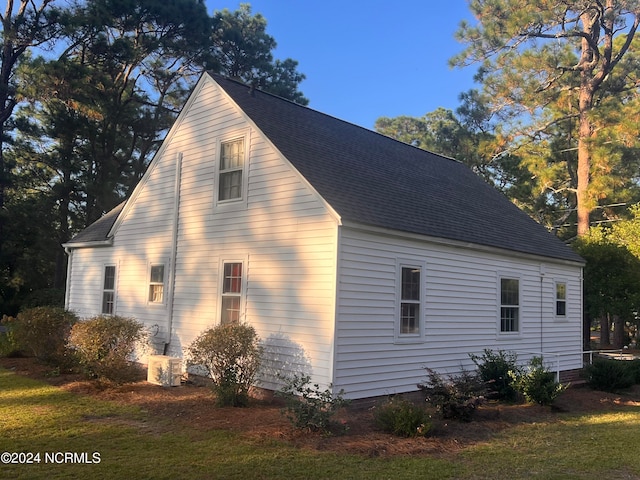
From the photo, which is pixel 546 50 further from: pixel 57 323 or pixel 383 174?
pixel 57 323

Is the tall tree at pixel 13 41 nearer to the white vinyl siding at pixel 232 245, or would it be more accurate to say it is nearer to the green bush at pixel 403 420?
the white vinyl siding at pixel 232 245

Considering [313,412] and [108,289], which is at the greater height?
[108,289]

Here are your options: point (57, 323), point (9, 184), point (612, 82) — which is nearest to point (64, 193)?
point (9, 184)

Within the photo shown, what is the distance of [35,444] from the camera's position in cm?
670

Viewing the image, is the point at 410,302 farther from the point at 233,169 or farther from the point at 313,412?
the point at 233,169

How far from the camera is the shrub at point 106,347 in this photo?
416 inches

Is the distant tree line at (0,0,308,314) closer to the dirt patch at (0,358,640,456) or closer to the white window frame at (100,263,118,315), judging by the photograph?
the white window frame at (100,263,118,315)

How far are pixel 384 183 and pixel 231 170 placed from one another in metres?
3.40

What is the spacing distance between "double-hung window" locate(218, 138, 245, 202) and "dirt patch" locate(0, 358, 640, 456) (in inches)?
163

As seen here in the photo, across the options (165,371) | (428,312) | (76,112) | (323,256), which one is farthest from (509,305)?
(76,112)

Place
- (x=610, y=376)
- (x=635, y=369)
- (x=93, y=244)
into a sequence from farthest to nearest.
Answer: (x=93, y=244)
(x=635, y=369)
(x=610, y=376)

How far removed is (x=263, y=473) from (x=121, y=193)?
2556 centimetres

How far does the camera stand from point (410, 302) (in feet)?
33.6

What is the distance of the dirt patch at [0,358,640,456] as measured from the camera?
23.6 feet
